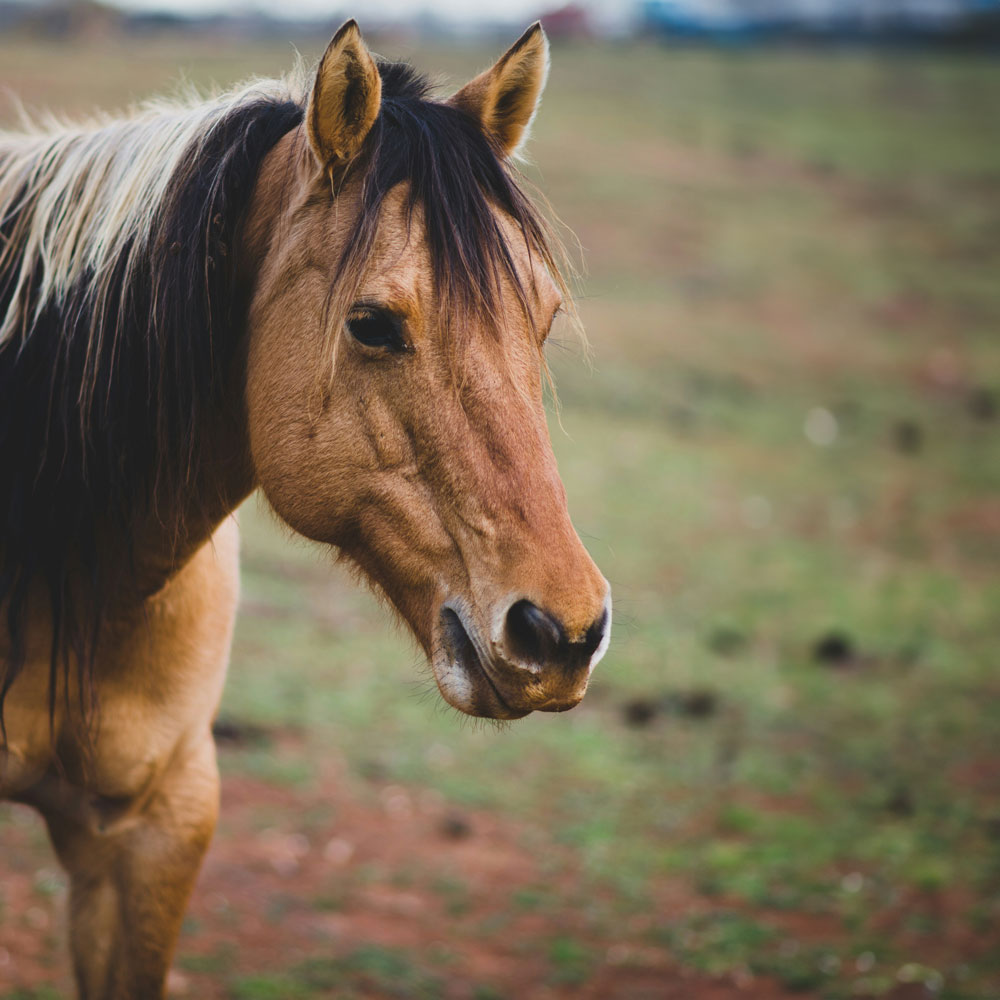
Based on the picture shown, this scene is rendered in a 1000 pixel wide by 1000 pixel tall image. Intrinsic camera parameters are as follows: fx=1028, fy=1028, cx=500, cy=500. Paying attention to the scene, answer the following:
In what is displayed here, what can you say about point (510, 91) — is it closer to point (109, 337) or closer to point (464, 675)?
point (109, 337)

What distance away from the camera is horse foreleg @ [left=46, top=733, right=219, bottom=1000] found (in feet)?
9.12

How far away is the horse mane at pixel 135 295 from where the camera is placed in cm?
228

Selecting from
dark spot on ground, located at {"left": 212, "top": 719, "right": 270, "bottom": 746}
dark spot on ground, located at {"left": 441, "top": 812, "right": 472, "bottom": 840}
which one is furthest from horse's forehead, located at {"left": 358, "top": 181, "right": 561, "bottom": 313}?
dark spot on ground, located at {"left": 212, "top": 719, "right": 270, "bottom": 746}

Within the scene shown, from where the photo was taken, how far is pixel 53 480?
2.46 meters

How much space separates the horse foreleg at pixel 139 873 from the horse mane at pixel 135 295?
375mm

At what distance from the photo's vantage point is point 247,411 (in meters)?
2.40

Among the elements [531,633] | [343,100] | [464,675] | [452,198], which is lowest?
[464,675]

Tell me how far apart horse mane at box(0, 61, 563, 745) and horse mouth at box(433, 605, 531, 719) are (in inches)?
28.3

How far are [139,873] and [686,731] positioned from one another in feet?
14.4

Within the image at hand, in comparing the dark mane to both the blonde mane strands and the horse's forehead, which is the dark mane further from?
the blonde mane strands

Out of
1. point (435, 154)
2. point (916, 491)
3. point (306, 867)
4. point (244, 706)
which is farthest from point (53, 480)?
point (916, 491)

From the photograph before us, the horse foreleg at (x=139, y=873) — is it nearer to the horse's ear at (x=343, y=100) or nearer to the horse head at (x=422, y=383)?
the horse head at (x=422, y=383)

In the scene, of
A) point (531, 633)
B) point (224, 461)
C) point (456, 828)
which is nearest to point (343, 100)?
point (224, 461)

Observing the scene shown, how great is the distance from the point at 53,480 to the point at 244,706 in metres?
4.04
